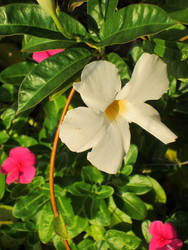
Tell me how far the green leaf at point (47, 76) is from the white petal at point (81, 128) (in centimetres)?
11

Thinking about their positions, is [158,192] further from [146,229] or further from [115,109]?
[115,109]

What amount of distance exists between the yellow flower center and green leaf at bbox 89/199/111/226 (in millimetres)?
391

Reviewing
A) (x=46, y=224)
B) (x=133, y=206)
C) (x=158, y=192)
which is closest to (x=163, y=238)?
(x=133, y=206)

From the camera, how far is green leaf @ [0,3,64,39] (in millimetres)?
697

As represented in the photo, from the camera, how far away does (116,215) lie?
1083 millimetres

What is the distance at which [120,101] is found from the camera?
74 centimetres

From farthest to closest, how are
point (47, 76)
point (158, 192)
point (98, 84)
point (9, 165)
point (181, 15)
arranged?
1. point (158, 192)
2. point (9, 165)
3. point (181, 15)
4. point (47, 76)
5. point (98, 84)

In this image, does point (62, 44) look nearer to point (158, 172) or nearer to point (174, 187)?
point (158, 172)

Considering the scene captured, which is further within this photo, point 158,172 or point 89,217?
point 158,172

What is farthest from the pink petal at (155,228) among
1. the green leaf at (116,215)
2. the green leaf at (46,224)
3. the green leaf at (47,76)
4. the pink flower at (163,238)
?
the green leaf at (47,76)

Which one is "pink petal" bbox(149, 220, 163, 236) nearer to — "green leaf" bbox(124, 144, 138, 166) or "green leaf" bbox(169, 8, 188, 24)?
"green leaf" bbox(124, 144, 138, 166)

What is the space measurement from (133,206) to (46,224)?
1.05ft

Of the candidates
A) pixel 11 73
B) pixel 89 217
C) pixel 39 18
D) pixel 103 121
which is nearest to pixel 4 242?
pixel 89 217

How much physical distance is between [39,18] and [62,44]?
90mm
